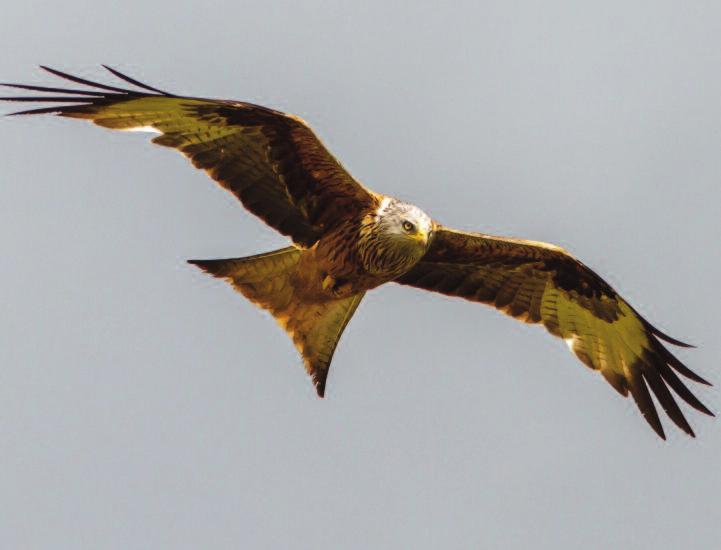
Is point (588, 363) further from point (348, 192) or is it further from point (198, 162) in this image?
point (198, 162)

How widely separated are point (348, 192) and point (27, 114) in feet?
8.51

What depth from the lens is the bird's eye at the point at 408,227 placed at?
11.8 m

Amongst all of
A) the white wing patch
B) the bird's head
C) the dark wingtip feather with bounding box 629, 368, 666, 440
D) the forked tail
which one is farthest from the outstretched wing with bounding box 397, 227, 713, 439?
the white wing patch

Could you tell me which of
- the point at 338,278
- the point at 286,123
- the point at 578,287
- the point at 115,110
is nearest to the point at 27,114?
the point at 115,110

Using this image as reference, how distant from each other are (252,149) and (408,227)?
1395mm

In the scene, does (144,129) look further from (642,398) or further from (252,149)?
(642,398)

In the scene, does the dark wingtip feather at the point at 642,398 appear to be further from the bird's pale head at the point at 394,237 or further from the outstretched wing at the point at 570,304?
the bird's pale head at the point at 394,237

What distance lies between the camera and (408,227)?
11781mm

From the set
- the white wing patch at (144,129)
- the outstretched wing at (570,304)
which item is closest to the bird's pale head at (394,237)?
the outstretched wing at (570,304)

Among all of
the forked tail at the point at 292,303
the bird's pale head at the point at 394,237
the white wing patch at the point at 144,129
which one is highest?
the white wing patch at the point at 144,129

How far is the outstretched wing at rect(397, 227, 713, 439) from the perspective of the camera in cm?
1316

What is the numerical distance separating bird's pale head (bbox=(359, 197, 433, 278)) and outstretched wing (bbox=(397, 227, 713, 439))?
93 cm

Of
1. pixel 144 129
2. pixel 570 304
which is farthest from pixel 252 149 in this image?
pixel 570 304

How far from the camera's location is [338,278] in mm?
12227
